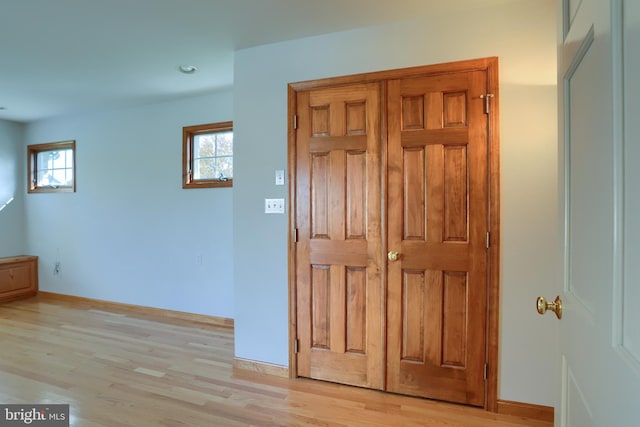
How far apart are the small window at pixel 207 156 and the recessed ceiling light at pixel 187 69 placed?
706 mm

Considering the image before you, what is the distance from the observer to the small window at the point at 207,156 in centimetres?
367

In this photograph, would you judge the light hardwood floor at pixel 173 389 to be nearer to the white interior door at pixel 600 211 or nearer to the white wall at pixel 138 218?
the white wall at pixel 138 218

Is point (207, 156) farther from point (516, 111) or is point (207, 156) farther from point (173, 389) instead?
point (516, 111)

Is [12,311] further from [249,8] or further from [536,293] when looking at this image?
[536,293]

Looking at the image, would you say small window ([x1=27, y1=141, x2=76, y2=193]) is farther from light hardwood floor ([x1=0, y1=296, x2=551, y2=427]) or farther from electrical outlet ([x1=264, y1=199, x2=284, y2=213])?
electrical outlet ([x1=264, y1=199, x2=284, y2=213])

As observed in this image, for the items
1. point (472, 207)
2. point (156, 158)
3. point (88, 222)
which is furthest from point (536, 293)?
point (88, 222)

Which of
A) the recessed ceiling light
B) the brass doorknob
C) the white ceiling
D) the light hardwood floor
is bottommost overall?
the light hardwood floor

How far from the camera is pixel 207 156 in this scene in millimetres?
3795

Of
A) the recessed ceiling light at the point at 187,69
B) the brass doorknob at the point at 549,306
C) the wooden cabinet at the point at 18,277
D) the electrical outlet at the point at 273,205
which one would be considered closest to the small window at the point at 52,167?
the wooden cabinet at the point at 18,277

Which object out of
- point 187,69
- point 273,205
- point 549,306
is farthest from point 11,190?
point 549,306

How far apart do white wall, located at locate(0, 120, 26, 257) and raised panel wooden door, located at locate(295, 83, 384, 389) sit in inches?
193

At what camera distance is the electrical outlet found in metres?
2.44

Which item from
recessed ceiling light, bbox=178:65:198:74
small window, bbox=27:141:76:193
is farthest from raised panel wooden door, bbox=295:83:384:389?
small window, bbox=27:141:76:193

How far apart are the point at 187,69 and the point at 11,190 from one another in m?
3.91
